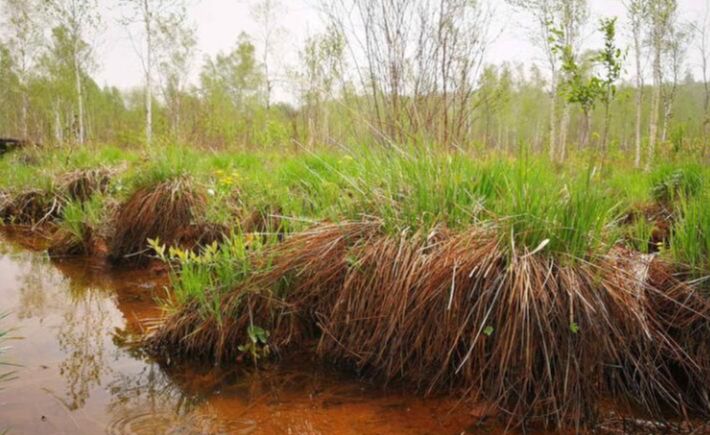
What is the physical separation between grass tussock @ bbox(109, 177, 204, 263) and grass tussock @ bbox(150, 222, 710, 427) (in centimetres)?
206

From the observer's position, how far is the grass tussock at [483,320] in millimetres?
2012

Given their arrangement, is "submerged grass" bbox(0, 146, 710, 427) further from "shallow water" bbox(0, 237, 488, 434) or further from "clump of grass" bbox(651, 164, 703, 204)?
"clump of grass" bbox(651, 164, 703, 204)

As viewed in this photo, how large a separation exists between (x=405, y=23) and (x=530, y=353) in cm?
369

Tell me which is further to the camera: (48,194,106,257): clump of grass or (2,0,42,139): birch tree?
(2,0,42,139): birch tree

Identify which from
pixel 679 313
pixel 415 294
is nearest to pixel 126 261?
pixel 415 294

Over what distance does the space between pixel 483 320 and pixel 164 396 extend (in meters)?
1.52

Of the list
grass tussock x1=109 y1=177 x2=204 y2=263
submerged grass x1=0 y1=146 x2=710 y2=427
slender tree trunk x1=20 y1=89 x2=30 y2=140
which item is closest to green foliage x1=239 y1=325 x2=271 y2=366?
submerged grass x1=0 y1=146 x2=710 y2=427

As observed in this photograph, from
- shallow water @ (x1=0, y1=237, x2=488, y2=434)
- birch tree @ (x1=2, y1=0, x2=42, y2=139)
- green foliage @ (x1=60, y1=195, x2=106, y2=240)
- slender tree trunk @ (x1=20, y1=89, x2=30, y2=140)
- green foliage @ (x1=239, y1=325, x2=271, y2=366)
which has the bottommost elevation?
shallow water @ (x1=0, y1=237, x2=488, y2=434)

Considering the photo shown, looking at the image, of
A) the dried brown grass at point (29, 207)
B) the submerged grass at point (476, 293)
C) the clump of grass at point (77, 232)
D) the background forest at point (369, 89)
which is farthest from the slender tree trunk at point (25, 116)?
the submerged grass at point (476, 293)

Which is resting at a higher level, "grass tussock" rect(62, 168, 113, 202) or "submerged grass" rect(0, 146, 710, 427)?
"grass tussock" rect(62, 168, 113, 202)

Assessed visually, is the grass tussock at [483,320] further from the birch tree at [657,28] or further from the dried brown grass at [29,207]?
the birch tree at [657,28]

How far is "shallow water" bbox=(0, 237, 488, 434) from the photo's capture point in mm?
1916

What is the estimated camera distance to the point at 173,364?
2492mm

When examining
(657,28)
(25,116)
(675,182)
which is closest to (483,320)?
(675,182)
